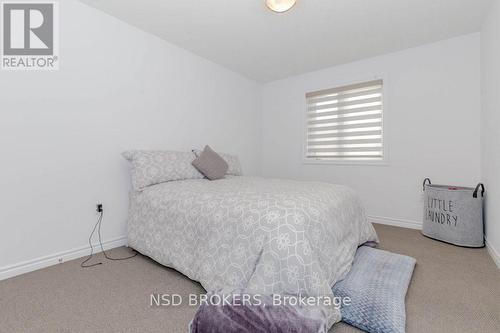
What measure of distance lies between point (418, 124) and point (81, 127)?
12.4 ft

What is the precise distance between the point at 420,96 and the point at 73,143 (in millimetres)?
3870

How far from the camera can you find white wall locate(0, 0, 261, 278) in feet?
5.99

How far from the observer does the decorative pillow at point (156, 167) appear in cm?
221

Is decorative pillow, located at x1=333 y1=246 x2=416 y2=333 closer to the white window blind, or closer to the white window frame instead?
the white window frame

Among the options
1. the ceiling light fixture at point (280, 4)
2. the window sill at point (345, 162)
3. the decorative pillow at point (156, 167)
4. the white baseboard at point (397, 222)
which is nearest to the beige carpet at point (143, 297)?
the decorative pillow at point (156, 167)

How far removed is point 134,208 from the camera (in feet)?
7.32

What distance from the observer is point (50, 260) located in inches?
77.2

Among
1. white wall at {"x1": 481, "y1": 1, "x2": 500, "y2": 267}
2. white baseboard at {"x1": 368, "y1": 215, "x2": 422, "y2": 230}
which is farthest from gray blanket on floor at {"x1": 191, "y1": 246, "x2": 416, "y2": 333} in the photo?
white baseboard at {"x1": 368, "y1": 215, "x2": 422, "y2": 230}

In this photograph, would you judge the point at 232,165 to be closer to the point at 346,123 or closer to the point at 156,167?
the point at 156,167

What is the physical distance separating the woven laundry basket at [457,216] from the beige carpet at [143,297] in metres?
0.23

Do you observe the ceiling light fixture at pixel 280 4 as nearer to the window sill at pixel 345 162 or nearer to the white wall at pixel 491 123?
the white wall at pixel 491 123

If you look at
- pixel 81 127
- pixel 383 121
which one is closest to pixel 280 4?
pixel 81 127

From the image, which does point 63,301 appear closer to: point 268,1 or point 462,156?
point 268,1

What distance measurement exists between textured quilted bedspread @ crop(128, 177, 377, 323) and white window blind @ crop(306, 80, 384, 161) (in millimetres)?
1571
